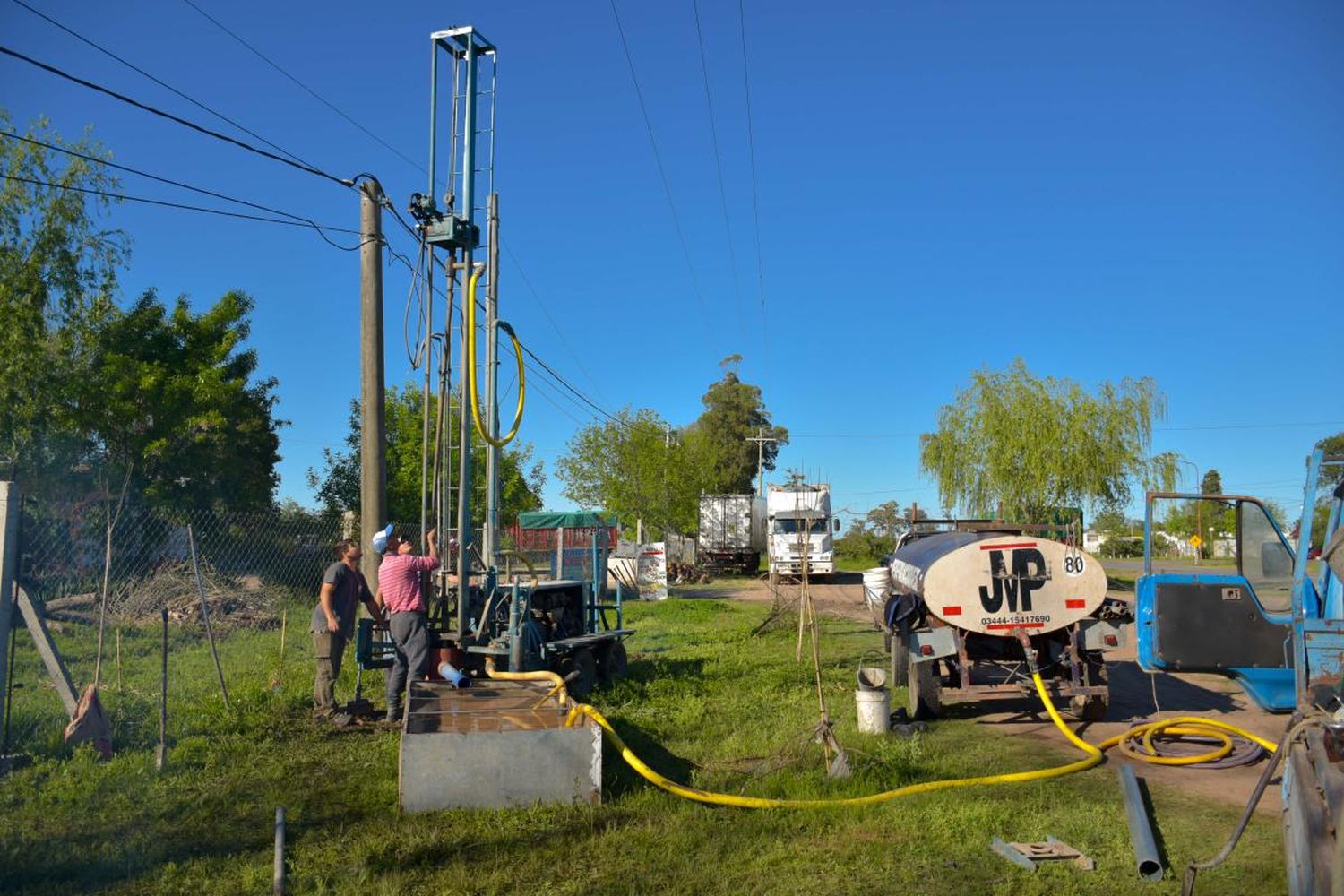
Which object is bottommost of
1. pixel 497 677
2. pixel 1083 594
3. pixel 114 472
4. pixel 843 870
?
pixel 843 870

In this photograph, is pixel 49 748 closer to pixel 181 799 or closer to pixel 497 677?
pixel 181 799

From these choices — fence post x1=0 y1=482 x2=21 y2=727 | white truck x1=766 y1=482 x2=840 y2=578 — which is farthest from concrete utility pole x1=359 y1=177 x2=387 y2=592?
white truck x1=766 y1=482 x2=840 y2=578

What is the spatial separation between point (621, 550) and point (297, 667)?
17822 mm

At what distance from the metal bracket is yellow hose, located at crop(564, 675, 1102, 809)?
37.5 inches

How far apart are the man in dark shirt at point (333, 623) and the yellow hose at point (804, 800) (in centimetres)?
305

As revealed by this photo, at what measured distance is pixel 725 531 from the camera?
129 ft

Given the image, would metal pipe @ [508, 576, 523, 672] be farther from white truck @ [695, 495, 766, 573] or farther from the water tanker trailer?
white truck @ [695, 495, 766, 573]

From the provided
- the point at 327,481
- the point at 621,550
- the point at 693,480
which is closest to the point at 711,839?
the point at 621,550

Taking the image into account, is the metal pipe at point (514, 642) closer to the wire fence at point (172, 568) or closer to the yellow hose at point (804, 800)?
the yellow hose at point (804, 800)

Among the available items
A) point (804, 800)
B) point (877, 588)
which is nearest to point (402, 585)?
point (804, 800)

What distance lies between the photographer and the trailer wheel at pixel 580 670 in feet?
32.3

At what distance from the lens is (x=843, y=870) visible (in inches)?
206

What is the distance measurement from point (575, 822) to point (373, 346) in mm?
7060

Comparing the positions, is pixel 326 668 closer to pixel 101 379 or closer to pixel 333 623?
pixel 333 623
